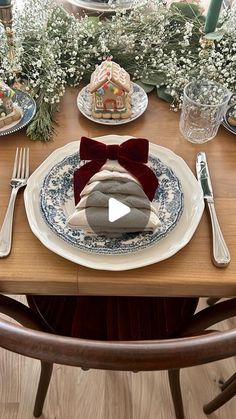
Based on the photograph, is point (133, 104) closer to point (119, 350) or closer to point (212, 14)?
point (212, 14)

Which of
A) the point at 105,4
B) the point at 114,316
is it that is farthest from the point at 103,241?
the point at 105,4

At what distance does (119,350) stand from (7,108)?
23.9 inches

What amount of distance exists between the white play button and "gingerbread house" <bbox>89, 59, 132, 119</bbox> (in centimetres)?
30

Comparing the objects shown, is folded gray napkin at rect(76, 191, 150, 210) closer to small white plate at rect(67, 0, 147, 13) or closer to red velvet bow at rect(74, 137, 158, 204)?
red velvet bow at rect(74, 137, 158, 204)

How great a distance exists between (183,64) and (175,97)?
16 centimetres

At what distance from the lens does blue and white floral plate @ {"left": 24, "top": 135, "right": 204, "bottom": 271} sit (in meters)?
0.70

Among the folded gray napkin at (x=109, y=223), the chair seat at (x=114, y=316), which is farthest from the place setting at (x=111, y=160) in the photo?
the chair seat at (x=114, y=316)

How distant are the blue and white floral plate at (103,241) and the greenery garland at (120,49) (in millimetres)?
163

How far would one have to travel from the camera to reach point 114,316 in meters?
0.99

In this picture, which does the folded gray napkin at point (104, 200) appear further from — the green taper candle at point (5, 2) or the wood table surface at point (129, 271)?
the green taper candle at point (5, 2)

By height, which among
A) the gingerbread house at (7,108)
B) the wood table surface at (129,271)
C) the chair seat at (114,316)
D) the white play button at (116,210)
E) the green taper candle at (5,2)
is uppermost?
the green taper candle at (5,2)

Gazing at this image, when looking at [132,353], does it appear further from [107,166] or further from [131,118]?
[131,118]

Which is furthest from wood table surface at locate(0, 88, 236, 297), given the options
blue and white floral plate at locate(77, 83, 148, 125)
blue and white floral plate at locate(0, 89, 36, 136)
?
blue and white floral plate at locate(77, 83, 148, 125)

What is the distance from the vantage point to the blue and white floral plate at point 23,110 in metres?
0.90
